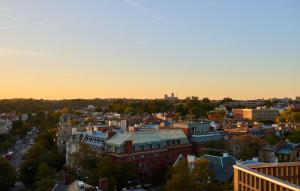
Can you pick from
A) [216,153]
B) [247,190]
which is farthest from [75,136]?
[247,190]

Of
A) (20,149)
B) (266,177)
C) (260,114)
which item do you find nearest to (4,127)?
(20,149)

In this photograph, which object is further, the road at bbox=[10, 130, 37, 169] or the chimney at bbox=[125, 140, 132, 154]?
the road at bbox=[10, 130, 37, 169]

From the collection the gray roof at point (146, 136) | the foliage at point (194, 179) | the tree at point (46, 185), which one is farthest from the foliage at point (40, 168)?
the foliage at point (194, 179)

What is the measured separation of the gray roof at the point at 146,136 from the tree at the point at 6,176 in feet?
50.6

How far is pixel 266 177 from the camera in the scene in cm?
3669

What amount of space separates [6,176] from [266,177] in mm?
41668

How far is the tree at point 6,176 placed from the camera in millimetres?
64438

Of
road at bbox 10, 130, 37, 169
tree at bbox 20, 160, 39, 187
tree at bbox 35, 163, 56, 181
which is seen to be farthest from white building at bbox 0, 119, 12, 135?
tree at bbox 35, 163, 56, 181

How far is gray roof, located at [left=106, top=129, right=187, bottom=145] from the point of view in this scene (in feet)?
241

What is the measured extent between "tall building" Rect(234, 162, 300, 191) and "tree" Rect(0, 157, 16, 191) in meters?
35.5

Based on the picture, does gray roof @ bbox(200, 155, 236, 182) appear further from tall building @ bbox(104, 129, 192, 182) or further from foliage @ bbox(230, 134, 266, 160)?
tall building @ bbox(104, 129, 192, 182)

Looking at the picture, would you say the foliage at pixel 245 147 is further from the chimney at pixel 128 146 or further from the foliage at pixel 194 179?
the foliage at pixel 194 179

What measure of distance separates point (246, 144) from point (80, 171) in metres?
26.5

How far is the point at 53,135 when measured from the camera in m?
109
